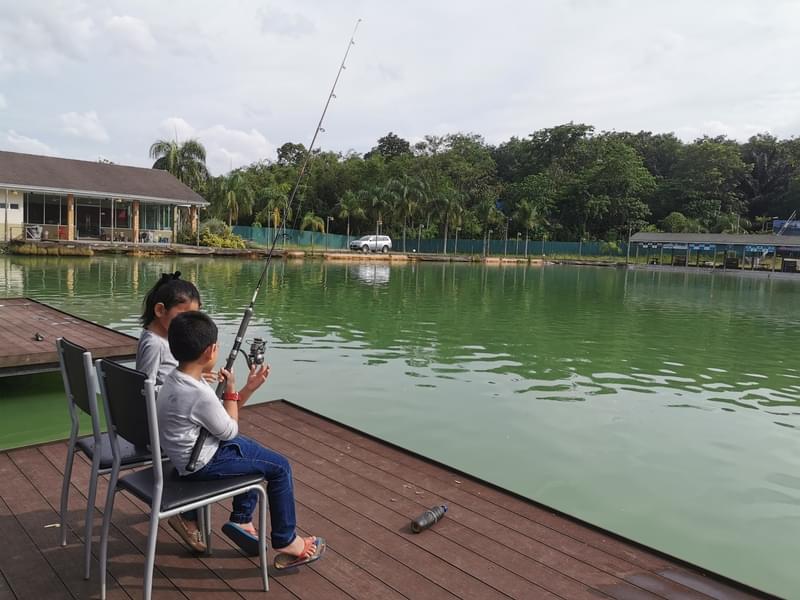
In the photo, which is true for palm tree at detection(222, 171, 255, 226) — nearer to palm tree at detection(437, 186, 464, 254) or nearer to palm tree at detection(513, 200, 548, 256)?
palm tree at detection(437, 186, 464, 254)

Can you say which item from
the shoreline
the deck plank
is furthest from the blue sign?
the deck plank

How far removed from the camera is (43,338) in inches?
272

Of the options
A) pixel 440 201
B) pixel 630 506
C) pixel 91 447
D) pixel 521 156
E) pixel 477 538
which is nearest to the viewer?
pixel 91 447

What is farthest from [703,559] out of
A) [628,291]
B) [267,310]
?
[628,291]

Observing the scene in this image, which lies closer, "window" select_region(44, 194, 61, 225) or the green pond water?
the green pond water

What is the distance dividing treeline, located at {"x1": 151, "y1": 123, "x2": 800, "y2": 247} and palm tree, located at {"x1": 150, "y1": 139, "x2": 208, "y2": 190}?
6135 millimetres

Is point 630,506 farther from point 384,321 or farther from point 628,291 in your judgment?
point 628,291

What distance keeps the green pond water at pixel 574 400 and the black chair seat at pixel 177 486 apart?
3050mm

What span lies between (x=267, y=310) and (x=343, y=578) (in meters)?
12.1

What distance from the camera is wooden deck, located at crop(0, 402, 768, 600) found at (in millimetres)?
2611

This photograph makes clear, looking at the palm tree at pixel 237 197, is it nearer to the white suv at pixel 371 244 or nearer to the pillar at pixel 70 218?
the white suv at pixel 371 244

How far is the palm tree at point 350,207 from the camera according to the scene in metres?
52.9

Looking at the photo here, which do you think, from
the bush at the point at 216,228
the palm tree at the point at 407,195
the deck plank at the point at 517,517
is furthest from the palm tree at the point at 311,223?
the deck plank at the point at 517,517

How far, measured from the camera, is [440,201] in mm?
56094
